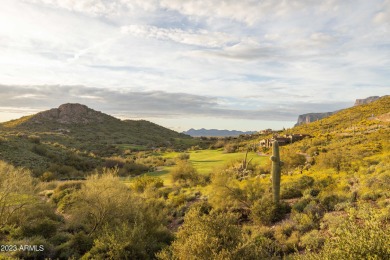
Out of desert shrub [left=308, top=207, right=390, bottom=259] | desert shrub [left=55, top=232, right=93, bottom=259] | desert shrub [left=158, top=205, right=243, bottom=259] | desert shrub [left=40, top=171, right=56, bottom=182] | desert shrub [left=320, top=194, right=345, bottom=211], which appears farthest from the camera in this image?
desert shrub [left=40, top=171, right=56, bottom=182]

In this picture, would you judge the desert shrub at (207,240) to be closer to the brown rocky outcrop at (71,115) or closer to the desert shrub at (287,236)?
the desert shrub at (287,236)

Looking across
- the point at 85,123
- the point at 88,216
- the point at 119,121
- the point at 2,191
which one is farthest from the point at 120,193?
the point at 119,121

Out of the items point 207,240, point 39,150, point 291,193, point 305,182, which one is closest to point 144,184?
point 291,193

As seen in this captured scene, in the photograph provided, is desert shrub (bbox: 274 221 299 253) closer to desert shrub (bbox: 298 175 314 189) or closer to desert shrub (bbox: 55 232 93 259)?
desert shrub (bbox: 298 175 314 189)

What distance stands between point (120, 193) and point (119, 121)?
4459 inches

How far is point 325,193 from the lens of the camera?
17.1 meters

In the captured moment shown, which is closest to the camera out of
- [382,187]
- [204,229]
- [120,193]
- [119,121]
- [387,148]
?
[204,229]

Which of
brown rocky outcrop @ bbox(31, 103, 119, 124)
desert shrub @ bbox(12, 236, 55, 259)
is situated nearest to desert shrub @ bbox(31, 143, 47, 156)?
desert shrub @ bbox(12, 236, 55, 259)

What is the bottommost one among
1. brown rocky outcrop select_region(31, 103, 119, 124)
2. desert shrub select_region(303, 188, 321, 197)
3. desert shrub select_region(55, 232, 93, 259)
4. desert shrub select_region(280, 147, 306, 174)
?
desert shrub select_region(55, 232, 93, 259)

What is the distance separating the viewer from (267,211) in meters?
16.5

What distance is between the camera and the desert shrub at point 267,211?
16406mm

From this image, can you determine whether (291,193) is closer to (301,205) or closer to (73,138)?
(301,205)

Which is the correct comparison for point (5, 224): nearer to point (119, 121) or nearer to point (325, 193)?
point (325, 193)

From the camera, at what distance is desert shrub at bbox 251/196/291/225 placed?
16.4 metres
